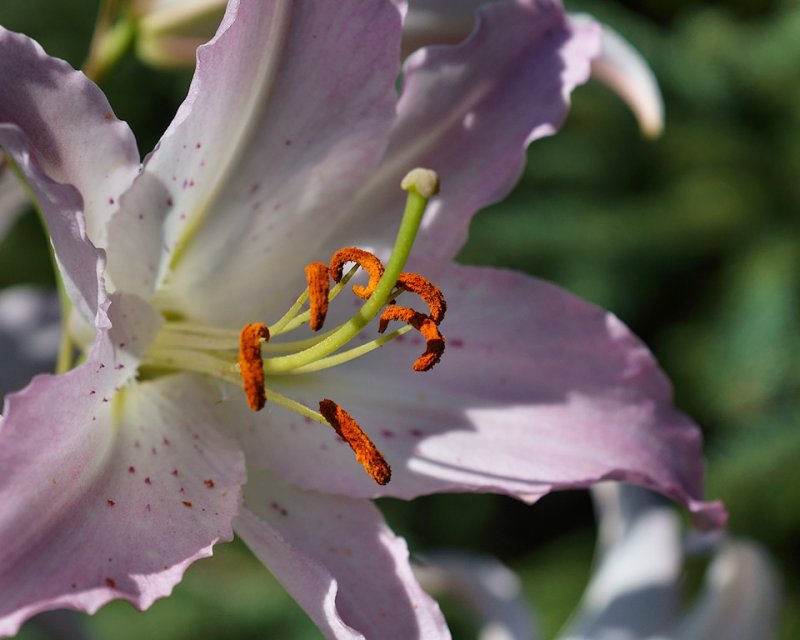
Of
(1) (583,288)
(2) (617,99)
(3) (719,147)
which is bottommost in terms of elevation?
(1) (583,288)

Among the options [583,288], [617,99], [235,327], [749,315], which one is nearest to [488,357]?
[235,327]

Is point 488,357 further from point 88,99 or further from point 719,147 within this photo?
point 719,147

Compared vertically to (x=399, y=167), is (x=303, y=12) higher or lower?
higher

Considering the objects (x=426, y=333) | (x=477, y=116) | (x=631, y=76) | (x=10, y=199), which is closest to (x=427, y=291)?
(x=426, y=333)

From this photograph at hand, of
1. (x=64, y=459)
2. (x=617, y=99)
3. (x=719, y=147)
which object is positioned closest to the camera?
(x=64, y=459)

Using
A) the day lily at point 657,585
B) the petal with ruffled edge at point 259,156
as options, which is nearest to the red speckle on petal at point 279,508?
the petal with ruffled edge at point 259,156

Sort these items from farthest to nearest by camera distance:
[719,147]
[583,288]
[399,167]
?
[583,288], [719,147], [399,167]

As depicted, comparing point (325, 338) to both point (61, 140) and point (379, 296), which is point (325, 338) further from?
point (61, 140)

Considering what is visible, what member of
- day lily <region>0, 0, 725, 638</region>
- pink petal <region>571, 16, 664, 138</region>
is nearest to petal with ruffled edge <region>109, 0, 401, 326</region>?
day lily <region>0, 0, 725, 638</region>
